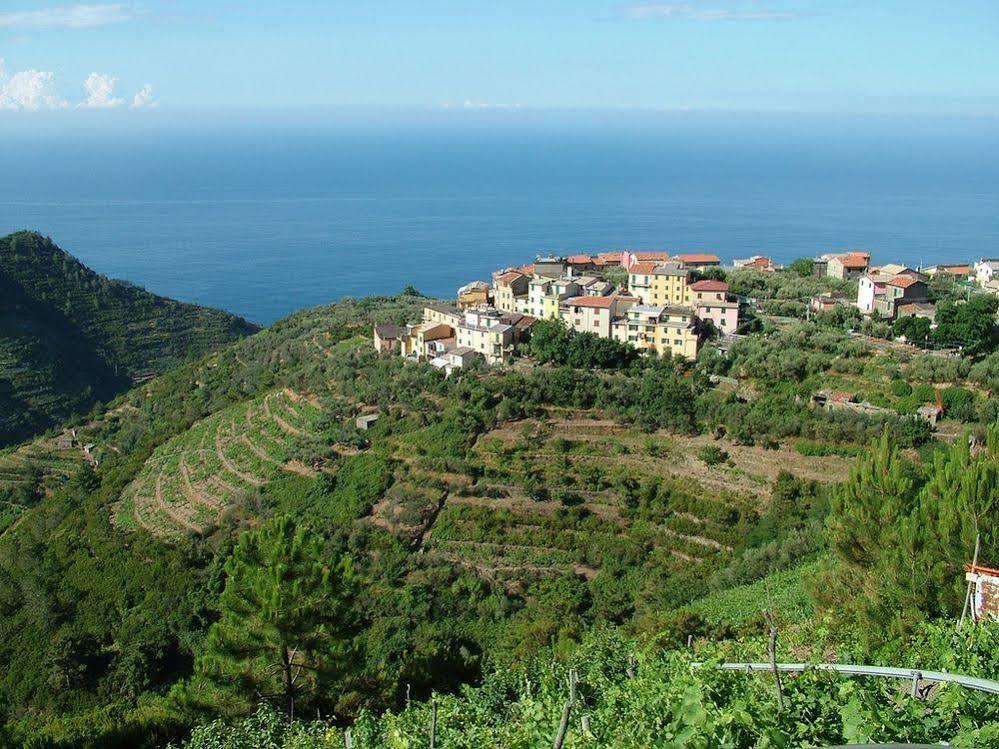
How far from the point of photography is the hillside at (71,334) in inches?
1521

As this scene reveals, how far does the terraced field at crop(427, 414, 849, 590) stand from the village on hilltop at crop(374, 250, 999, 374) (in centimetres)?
519

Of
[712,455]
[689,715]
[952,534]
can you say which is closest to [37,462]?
[712,455]

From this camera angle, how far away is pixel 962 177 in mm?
131000

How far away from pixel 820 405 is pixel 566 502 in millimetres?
7373

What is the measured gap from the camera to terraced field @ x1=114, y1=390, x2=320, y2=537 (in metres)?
23.3

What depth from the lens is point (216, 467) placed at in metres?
25.1

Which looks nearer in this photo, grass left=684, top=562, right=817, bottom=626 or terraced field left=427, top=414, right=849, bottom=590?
grass left=684, top=562, right=817, bottom=626

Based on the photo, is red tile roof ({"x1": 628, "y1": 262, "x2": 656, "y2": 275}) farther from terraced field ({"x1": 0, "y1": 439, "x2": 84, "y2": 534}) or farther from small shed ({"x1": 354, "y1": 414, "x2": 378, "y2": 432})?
terraced field ({"x1": 0, "y1": 439, "x2": 84, "y2": 534})

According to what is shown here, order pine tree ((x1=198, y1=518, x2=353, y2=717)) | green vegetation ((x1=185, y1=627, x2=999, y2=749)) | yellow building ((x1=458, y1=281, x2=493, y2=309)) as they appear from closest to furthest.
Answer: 1. green vegetation ((x1=185, y1=627, x2=999, y2=749))
2. pine tree ((x1=198, y1=518, x2=353, y2=717))
3. yellow building ((x1=458, y1=281, x2=493, y2=309))

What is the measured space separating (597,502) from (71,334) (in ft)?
115

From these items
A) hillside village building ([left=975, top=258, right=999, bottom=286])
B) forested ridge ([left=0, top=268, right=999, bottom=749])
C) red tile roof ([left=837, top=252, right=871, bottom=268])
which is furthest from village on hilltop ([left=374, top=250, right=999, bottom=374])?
red tile roof ([left=837, top=252, right=871, bottom=268])

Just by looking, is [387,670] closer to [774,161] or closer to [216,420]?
[216,420]

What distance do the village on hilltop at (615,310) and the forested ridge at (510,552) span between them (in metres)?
1.12

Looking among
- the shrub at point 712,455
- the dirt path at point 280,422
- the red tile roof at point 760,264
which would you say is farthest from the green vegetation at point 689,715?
the red tile roof at point 760,264
